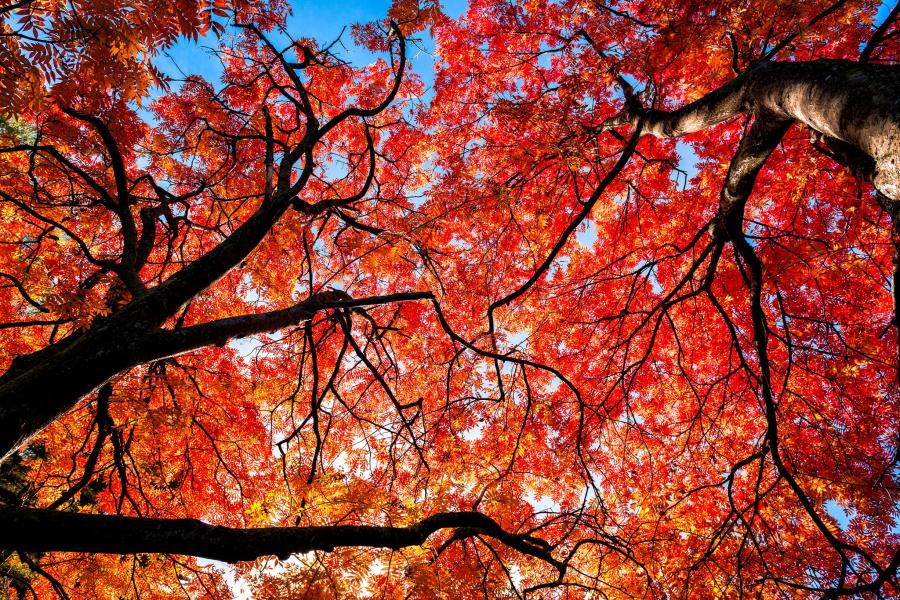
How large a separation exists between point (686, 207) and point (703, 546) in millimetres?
5077

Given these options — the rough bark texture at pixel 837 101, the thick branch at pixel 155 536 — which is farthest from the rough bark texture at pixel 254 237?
the thick branch at pixel 155 536

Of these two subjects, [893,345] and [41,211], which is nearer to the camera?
[41,211]

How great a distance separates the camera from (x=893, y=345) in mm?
5648

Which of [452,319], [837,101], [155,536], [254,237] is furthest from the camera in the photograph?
[452,319]

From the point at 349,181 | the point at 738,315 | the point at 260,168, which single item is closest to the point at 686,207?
the point at 738,315

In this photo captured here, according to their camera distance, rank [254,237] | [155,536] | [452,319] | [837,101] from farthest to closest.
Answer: [452,319]
[254,237]
[155,536]
[837,101]

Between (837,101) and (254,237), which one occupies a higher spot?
(254,237)

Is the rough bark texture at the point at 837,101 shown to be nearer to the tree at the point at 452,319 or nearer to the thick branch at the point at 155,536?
the tree at the point at 452,319

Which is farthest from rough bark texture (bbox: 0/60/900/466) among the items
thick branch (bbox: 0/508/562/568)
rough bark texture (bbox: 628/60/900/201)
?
thick branch (bbox: 0/508/562/568)

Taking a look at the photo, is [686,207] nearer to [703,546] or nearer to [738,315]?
[738,315]

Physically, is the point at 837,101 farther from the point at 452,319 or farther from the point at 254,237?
the point at 452,319

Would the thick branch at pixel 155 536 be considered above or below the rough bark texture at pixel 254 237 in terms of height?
below

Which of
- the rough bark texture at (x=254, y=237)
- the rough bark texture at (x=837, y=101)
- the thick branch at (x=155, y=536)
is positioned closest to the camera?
the rough bark texture at (x=837, y=101)

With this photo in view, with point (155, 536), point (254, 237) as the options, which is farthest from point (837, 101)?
point (254, 237)
